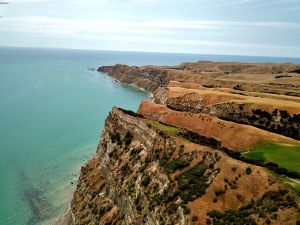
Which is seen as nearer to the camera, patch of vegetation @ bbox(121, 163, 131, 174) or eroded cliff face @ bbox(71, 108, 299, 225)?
eroded cliff face @ bbox(71, 108, 299, 225)

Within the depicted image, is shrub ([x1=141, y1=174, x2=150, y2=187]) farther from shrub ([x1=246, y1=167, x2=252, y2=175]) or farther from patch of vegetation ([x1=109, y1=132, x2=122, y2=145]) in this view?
patch of vegetation ([x1=109, y1=132, x2=122, y2=145])

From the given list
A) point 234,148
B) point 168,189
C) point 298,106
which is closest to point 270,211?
point 168,189

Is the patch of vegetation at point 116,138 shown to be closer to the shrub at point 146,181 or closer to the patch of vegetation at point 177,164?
the shrub at point 146,181

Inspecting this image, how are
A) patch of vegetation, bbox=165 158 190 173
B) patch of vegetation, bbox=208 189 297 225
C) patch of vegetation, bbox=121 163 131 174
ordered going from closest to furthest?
patch of vegetation, bbox=208 189 297 225, patch of vegetation, bbox=165 158 190 173, patch of vegetation, bbox=121 163 131 174

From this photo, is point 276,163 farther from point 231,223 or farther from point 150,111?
point 150,111

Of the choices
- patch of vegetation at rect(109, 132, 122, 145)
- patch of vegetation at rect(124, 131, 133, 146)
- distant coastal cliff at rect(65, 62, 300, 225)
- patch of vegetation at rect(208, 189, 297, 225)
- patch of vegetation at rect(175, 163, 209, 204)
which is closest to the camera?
patch of vegetation at rect(208, 189, 297, 225)

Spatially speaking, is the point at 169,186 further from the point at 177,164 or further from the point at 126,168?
the point at 126,168

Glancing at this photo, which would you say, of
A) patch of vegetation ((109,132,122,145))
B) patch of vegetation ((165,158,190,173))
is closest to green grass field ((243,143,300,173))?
patch of vegetation ((165,158,190,173))
